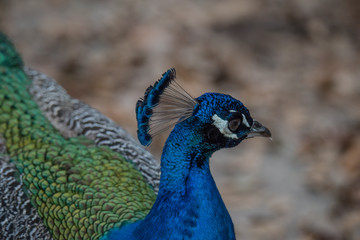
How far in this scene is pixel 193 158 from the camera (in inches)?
65.8

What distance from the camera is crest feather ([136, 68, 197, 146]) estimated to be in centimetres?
162

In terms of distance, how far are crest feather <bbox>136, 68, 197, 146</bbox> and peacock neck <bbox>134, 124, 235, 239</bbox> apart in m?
0.05

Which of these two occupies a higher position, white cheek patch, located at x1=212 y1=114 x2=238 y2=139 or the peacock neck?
white cheek patch, located at x1=212 y1=114 x2=238 y2=139

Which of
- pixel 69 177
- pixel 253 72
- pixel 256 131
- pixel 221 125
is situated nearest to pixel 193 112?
pixel 221 125

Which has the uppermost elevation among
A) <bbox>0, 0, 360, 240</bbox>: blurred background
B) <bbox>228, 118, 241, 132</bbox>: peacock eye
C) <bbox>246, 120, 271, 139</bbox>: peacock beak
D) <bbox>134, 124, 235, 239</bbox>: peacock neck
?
<bbox>0, 0, 360, 240</bbox>: blurred background

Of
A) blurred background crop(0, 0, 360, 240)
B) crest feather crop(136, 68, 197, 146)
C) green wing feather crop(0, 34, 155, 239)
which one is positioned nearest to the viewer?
crest feather crop(136, 68, 197, 146)

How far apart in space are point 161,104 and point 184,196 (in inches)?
11.7


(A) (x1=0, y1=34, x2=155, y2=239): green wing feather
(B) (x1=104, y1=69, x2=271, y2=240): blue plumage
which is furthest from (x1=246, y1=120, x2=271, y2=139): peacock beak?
(A) (x1=0, y1=34, x2=155, y2=239): green wing feather

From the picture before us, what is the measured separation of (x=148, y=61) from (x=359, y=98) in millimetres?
1668

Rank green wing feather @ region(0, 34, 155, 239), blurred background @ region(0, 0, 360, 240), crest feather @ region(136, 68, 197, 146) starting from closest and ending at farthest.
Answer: crest feather @ region(136, 68, 197, 146)
green wing feather @ region(0, 34, 155, 239)
blurred background @ region(0, 0, 360, 240)

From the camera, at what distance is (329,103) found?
401cm

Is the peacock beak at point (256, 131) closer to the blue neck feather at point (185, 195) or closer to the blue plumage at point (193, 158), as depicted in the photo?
the blue plumage at point (193, 158)

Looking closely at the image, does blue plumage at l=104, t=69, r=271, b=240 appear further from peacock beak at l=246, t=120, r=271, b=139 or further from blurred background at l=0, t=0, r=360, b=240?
blurred background at l=0, t=0, r=360, b=240

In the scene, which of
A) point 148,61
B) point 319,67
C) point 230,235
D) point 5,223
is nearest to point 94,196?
point 5,223
